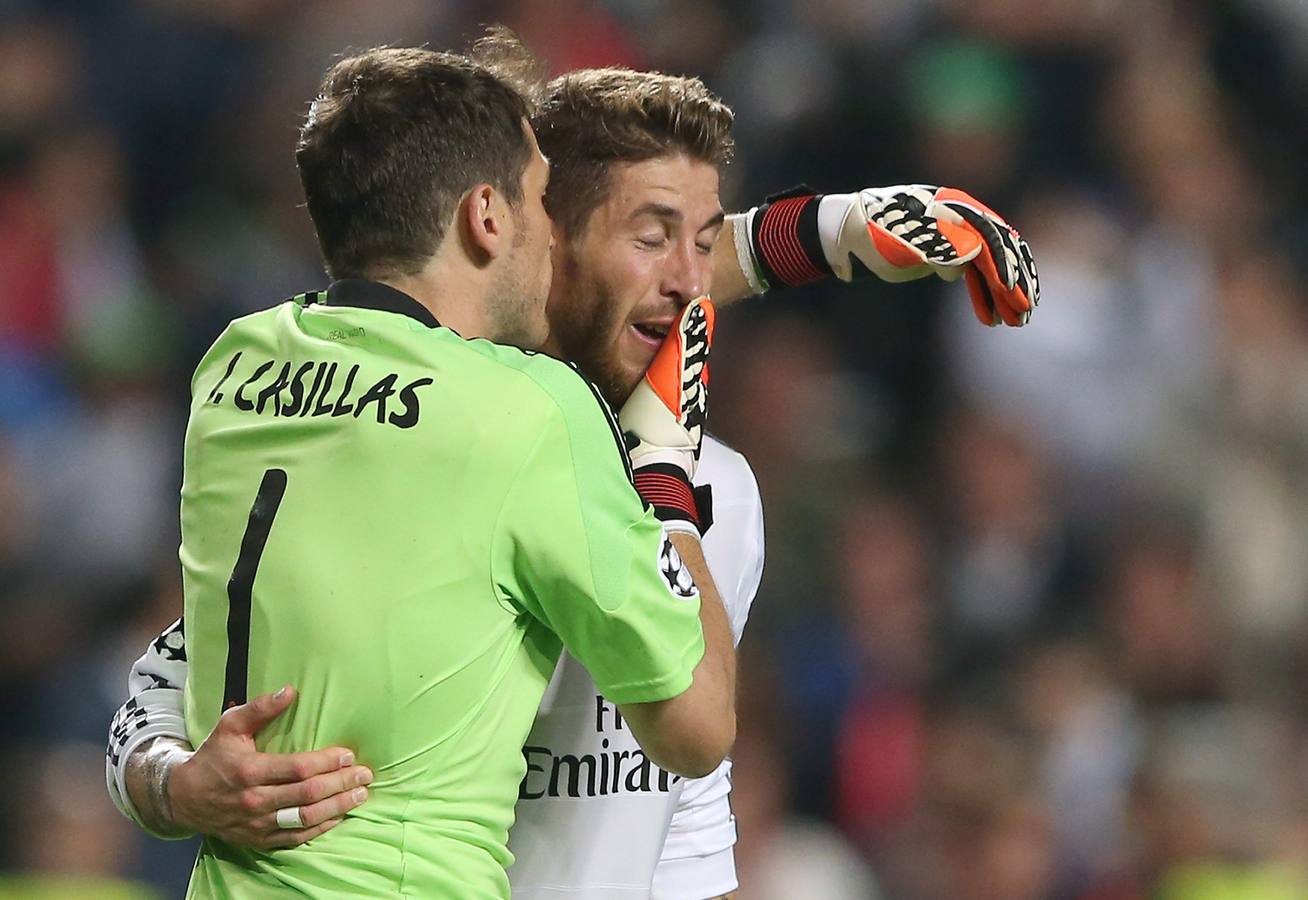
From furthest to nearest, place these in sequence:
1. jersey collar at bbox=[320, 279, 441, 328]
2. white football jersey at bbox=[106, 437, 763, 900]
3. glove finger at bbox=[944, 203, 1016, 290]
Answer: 1. glove finger at bbox=[944, 203, 1016, 290]
2. white football jersey at bbox=[106, 437, 763, 900]
3. jersey collar at bbox=[320, 279, 441, 328]

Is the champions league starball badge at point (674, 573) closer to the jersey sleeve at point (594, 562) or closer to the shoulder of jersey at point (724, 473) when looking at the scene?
the jersey sleeve at point (594, 562)

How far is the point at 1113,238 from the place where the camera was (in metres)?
5.94

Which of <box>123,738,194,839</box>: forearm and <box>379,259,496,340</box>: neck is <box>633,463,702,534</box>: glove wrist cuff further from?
<box>123,738,194,839</box>: forearm

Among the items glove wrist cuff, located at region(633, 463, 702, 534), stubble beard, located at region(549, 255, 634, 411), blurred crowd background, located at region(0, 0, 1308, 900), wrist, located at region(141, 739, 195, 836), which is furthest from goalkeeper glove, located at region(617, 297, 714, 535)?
blurred crowd background, located at region(0, 0, 1308, 900)

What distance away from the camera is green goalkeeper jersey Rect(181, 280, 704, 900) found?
1.90 meters

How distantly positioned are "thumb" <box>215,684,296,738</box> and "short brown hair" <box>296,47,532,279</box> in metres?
0.47

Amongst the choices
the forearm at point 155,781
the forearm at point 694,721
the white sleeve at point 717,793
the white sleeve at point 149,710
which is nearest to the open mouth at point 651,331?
the white sleeve at point 717,793

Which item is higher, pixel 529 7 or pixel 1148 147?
pixel 529 7

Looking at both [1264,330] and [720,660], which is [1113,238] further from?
[720,660]

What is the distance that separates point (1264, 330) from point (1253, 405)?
259 millimetres

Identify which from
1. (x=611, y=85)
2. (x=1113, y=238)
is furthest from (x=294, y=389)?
(x=1113, y=238)

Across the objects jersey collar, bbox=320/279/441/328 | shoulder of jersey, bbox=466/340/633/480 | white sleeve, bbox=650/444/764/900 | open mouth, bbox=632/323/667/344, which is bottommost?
white sleeve, bbox=650/444/764/900

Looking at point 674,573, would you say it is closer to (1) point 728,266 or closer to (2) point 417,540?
(2) point 417,540

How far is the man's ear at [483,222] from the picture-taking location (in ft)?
6.80
